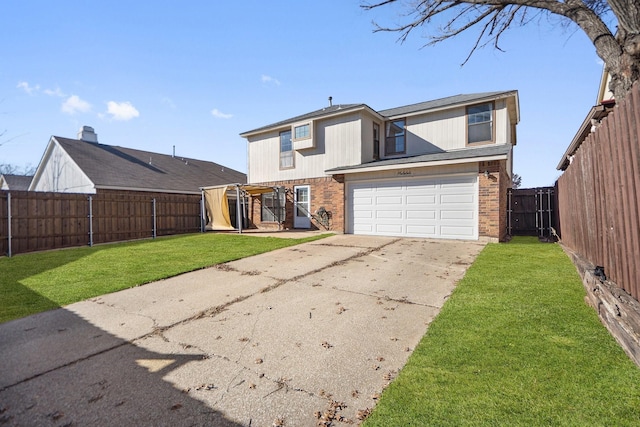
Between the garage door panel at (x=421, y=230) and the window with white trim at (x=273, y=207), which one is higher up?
the window with white trim at (x=273, y=207)

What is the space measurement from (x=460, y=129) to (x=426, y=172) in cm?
330

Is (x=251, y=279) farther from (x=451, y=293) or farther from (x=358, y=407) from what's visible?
(x=358, y=407)

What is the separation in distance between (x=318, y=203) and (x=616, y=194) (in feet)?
38.0

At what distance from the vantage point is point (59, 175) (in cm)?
1738

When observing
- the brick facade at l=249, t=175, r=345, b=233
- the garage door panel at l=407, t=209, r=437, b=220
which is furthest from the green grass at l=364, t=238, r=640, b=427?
the brick facade at l=249, t=175, r=345, b=233

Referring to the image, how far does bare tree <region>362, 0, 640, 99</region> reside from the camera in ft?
19.2

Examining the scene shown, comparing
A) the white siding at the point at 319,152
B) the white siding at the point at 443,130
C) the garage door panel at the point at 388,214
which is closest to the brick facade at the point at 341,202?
the white siding at the point at 319,152

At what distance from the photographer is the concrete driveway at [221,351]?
223 cm

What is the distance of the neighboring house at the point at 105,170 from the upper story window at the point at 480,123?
15720mm

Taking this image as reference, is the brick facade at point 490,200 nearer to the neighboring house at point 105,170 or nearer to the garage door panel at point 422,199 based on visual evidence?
the garage door panel at point 422,199

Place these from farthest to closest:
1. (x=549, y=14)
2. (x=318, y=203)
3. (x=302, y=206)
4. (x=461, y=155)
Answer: (x=302, y=206) < (x=318, y=203) < (x=461, y=155) < (x=549, y=14)

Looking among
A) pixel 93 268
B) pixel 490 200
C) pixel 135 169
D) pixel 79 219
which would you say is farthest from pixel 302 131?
pixel 135 169

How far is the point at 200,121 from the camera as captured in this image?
14.0 metres

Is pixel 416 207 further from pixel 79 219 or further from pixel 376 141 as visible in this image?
pixel 79 219
